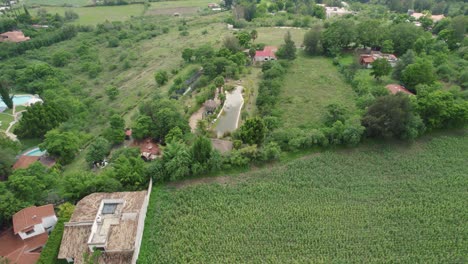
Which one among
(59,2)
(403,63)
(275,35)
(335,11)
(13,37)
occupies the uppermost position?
(59,2)

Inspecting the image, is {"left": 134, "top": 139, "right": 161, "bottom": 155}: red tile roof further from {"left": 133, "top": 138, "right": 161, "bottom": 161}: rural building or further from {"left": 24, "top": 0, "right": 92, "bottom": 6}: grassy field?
{"left": 24, "top": 0, "right": 92, "bottom": 6}: grassy field

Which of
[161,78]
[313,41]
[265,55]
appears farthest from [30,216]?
[313,41]

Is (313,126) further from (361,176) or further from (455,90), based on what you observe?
(455,90)

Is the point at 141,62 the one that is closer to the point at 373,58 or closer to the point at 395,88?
the point at 373,58

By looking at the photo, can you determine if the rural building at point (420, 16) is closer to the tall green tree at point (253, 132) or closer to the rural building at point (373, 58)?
the rural building at point (373, 58)

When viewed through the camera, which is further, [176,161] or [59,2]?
[59,2]

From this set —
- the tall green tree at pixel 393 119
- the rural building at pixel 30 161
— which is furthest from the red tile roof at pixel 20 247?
the tall green tree at pixel 393 119

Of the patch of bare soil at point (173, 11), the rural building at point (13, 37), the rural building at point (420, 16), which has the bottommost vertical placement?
the rural building at point (420, 16)
